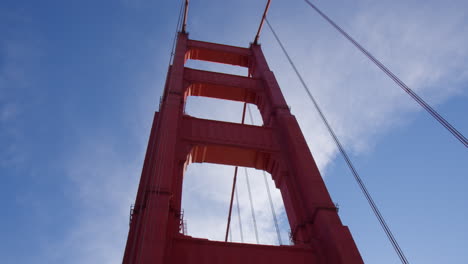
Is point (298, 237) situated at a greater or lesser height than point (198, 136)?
lesser

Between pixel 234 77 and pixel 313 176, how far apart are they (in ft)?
23.4

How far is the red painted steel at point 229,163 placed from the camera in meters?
8.18

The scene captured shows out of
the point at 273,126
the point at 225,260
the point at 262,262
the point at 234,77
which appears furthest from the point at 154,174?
the point at 234,77

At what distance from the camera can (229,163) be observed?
12.8 meters

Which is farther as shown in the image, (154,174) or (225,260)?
(154,174)

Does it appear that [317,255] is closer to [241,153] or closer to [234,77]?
[241,153]

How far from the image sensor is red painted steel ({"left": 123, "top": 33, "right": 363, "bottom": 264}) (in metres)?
8.18

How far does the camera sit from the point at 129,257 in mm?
7570

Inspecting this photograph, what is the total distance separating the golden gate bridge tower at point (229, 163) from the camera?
8.18m

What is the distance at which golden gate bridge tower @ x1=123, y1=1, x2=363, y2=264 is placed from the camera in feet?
26.8

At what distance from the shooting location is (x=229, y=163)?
12.8 m

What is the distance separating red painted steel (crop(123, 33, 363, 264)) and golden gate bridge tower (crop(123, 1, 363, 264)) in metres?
0.02

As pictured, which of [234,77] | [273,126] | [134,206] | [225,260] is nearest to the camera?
[225,260]

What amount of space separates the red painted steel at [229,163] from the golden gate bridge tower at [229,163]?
22mm
